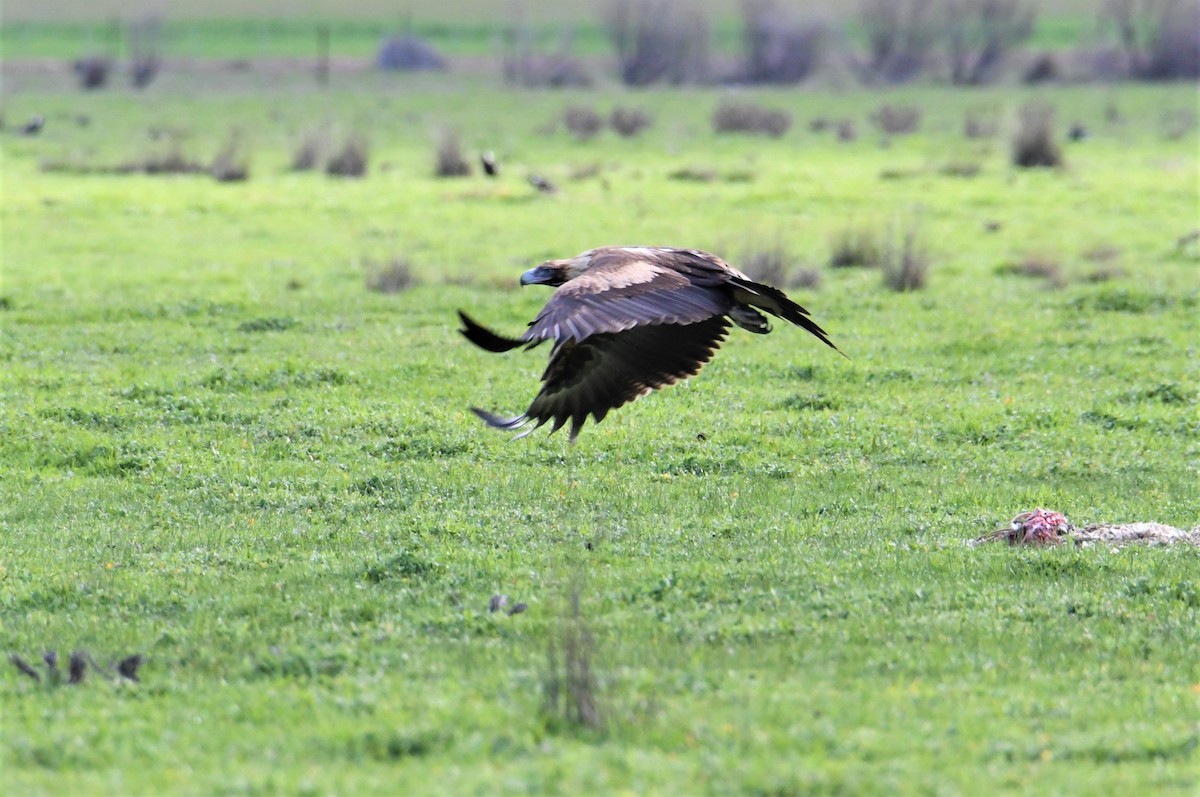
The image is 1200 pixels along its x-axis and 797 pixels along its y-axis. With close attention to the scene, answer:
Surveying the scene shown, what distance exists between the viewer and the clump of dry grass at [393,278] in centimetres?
1786

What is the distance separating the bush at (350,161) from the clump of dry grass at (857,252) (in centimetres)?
1342

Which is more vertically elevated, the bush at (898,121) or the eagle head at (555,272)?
the eagle head at (555,272)

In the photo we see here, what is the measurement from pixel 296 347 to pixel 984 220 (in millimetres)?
13802

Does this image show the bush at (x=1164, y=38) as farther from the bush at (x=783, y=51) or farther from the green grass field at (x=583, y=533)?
the green grass field at (x=583, y=533)

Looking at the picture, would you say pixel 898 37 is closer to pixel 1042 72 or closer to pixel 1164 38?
pixel 1042 72

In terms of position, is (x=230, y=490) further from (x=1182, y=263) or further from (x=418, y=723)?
(x=1182, y=263)

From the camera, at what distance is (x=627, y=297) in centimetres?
740

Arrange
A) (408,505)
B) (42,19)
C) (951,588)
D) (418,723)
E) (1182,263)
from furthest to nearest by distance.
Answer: (42,19) < (1182,263) < (408,505) < (951,588) < (418,723)

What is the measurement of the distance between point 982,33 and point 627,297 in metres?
71.0

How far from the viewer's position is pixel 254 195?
27453mm

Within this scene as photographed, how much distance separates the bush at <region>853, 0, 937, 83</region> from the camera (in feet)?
244

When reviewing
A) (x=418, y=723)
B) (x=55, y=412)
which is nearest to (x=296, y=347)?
(x=55, y=412)

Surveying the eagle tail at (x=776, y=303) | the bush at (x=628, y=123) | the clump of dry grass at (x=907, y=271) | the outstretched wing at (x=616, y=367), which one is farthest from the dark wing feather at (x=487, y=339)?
the bush at (x=628, y=123)

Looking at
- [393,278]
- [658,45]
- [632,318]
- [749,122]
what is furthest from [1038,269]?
[658,45]
